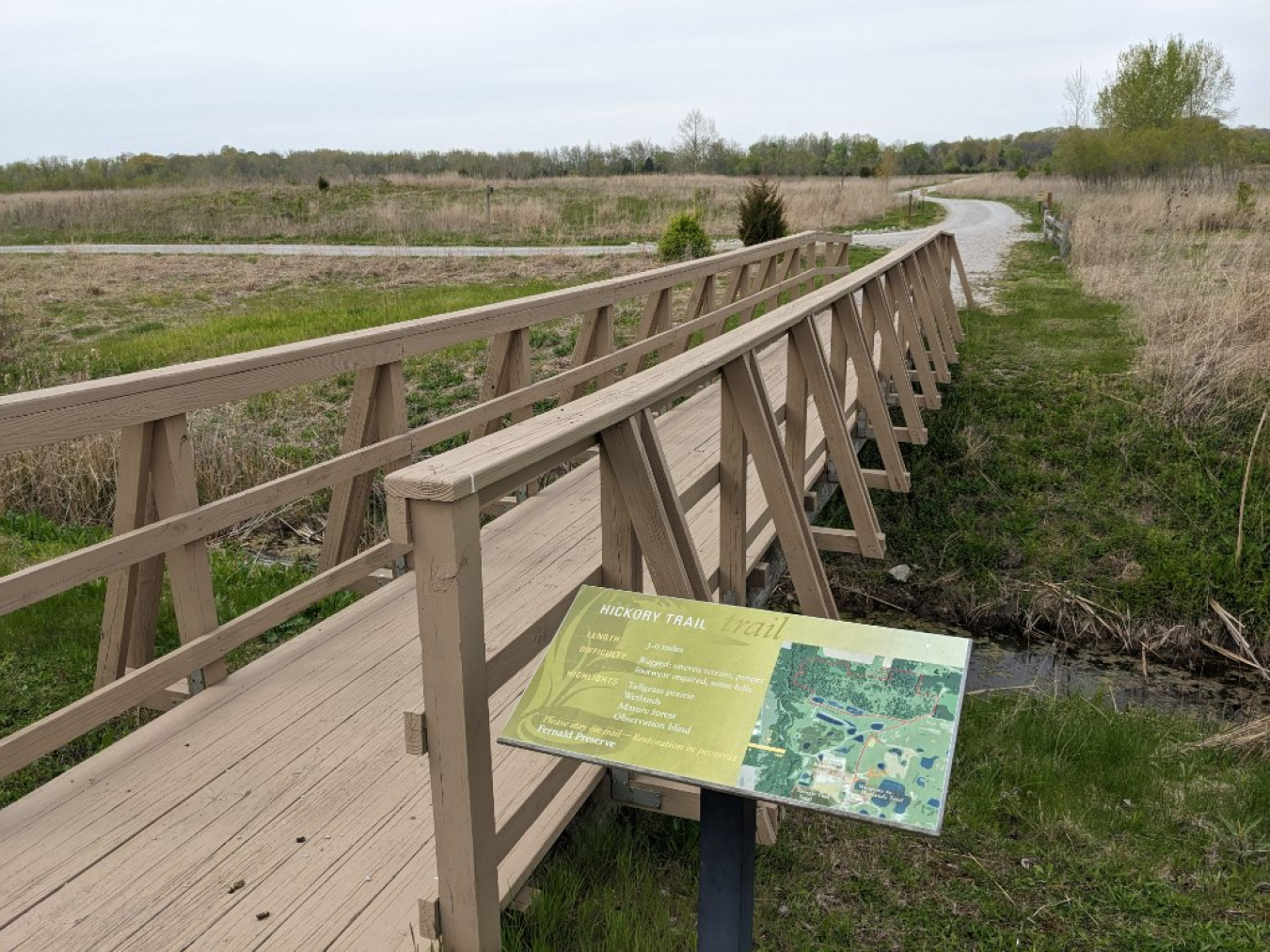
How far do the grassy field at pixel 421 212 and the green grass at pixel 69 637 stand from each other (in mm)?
16796

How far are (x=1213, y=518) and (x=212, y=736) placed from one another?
7011 mm

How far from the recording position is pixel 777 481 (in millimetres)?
3512

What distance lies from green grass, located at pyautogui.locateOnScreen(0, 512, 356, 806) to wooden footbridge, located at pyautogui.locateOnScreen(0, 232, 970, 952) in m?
0.60

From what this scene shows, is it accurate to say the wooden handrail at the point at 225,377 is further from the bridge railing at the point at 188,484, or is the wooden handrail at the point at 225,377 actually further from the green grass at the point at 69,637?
the green grass at the point at 69,637

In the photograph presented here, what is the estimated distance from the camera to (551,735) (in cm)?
169

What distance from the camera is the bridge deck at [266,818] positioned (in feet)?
7.09

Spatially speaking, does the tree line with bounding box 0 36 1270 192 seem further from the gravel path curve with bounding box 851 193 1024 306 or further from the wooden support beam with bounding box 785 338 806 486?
the wooden support beam with bounding box 785 338 806 486

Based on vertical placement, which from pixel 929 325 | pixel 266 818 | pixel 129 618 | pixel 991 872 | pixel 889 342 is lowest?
pixel 991 872

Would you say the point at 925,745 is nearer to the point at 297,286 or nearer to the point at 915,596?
the point at 915,596

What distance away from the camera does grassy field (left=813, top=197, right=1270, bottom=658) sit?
22.9 feet

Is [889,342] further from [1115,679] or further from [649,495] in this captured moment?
[649,495]

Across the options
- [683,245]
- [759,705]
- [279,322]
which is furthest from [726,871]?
[683,245]

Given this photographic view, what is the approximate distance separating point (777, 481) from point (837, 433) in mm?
1409

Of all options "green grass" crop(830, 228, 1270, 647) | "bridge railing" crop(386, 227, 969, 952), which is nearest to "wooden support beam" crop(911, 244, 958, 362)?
"green grass" crop(830, 228, 1270, 647)
